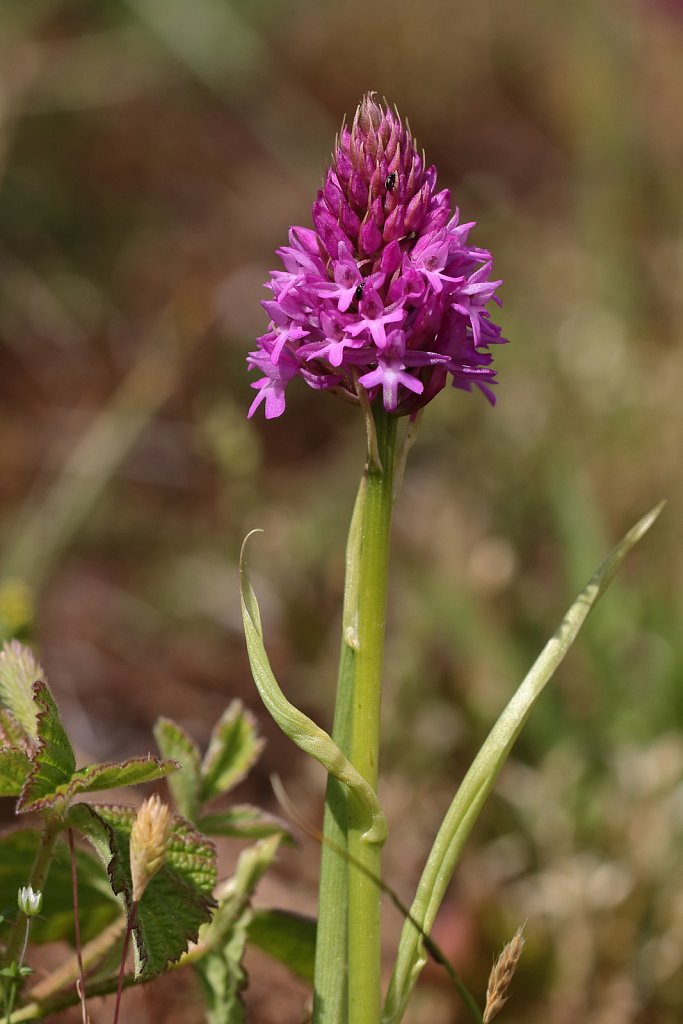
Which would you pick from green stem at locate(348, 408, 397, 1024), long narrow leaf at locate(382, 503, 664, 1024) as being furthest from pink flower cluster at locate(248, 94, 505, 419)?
long narrow leaf at locate(382, 503, 664, 1024)

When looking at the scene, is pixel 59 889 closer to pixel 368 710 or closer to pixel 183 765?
pixel 183 765

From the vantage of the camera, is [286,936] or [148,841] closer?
[148,841]

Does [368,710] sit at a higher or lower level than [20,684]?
lower

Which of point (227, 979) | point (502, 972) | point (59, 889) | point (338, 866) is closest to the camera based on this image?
point (502, 972)

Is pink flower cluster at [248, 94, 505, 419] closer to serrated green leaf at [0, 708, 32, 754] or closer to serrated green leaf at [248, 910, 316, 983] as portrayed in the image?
serrated green leaf at [0, 708, 32, 754]

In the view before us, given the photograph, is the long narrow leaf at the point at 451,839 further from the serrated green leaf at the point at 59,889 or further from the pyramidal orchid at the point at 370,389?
the serrated green leaf at the point at 59,889

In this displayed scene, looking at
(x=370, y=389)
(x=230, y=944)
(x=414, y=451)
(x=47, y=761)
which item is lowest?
(x=230, y=944)

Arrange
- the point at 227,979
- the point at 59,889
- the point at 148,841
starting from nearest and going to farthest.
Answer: the point at 148,841, the point at 227,979, the point at 59,889

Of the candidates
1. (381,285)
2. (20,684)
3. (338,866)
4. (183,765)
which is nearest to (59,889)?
(183,765)
